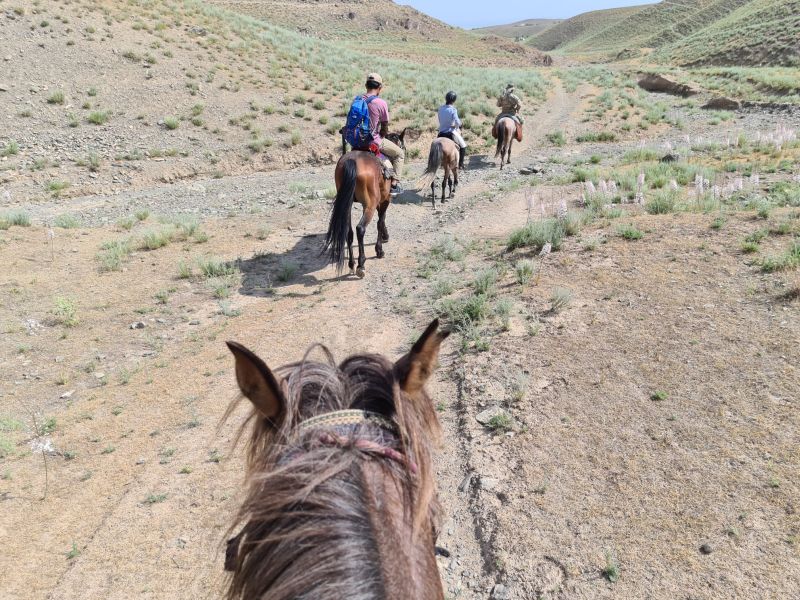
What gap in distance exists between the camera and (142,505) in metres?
3.89

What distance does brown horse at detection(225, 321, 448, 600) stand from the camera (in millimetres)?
1208

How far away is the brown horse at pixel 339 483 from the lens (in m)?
1.21

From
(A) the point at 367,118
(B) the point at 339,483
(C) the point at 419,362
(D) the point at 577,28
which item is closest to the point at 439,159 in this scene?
(A) the point at 367,118

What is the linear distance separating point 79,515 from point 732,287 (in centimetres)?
692

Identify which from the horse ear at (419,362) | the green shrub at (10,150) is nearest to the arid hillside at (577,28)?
the green shrub at (10,150)

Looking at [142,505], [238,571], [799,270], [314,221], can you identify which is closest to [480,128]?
[314,221]

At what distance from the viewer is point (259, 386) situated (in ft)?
5.16

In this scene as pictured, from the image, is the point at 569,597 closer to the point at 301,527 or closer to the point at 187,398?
the point at 301,527

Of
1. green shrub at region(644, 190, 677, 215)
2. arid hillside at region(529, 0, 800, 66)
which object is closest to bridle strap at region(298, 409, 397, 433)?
green shrub at region(644, 190, 677, 215)

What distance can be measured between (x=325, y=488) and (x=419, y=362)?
51 centimetres

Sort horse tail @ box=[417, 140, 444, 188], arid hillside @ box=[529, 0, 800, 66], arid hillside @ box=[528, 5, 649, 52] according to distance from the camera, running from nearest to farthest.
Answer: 1. horse tail @ box=[417, 140, 444, 188]
2. arid hillside @ box=[529, 0, 800, 66]
3. arid hillside @ box=[528, 5, 649, 52]

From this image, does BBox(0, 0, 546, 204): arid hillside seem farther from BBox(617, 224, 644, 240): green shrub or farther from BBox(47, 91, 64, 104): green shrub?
BBox(617, 224, 644, 240): green shrub

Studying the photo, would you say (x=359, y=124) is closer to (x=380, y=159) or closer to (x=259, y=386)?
(x=380, y=159)

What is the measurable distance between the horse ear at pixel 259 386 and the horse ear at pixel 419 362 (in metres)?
0.40
